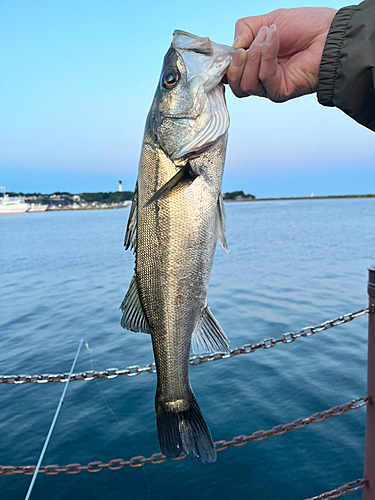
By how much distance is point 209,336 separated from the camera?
2227mm

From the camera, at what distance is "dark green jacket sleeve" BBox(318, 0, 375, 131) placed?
1851 mm

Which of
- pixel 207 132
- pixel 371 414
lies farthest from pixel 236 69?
pixel 371 414

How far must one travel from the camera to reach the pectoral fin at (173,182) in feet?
6.27

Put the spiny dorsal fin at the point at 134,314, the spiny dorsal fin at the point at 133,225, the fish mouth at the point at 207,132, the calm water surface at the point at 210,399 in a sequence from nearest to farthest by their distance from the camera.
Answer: the fish mouth at the point at 207,132 → the spiny dorsal fin at the point at 133,225 → the spiny dorsal fin at the point at 134,314 → the calm water surface at the point at 210,399

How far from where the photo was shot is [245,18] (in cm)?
229

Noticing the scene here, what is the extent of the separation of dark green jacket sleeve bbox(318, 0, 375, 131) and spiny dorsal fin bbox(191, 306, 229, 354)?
140 cm

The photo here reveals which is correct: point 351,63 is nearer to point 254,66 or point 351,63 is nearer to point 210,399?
point 254,66

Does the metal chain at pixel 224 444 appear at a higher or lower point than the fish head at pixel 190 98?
lower

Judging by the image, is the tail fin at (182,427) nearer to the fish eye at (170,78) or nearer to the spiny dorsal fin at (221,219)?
the spiny dorsal fin at (221,219)

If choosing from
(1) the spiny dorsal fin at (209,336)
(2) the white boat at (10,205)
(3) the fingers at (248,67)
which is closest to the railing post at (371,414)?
(1) the spiny dorsal fin at (209,336)

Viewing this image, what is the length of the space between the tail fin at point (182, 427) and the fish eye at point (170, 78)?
1.79 m

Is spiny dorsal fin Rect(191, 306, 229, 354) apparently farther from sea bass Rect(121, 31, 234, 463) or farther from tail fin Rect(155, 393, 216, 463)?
tail fin Rect(155, 393, 216, 463)

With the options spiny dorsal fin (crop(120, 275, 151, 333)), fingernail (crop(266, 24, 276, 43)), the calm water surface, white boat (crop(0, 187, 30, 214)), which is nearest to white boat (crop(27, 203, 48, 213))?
white boat (crop(0, 187, 30, 214))

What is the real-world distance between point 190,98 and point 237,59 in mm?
316
